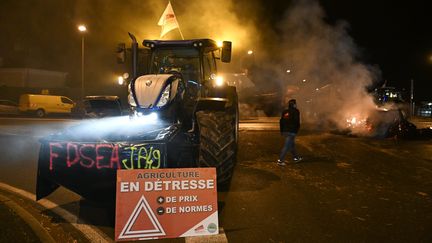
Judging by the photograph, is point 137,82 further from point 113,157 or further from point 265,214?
point 265,214

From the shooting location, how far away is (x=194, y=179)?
14.6 feet

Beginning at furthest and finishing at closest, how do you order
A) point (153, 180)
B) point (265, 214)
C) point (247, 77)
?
point (247, 77) → point (265, 214) → point (153, 180)

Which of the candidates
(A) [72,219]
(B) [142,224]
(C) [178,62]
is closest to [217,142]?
(B) [142,224]

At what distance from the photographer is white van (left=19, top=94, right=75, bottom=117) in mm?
26781

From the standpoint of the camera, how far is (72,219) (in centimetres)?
515

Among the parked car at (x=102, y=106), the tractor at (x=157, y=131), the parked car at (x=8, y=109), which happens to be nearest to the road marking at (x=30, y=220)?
the tractor at (x=157, y=131)

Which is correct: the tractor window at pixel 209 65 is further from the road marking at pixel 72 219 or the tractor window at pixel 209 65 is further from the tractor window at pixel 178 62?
the road marking at pixel 72 219

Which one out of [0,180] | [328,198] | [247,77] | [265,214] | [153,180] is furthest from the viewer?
[247,77]

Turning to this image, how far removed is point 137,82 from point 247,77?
789 inches

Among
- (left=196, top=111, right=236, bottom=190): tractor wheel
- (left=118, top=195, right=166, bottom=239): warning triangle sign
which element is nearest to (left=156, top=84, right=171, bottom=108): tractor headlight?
(left=196, top=111, right=236, bottom=190): tractor wheel

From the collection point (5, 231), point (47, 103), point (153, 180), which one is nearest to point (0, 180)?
point (5, 231)

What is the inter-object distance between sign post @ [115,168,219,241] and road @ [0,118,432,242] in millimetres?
507

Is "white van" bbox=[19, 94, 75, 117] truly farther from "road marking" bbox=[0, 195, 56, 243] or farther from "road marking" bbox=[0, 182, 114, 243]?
"road marking" bbox=[0, 195, 56, 243]

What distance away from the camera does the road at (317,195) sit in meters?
4.82
